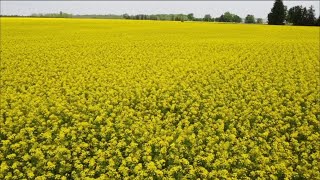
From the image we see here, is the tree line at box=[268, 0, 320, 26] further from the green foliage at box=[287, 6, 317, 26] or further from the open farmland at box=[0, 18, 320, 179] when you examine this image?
the open farmland at box=[0, 18, 320, 179]

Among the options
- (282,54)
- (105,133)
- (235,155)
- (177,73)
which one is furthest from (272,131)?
(282,54)

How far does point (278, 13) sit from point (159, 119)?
7860 centimetres

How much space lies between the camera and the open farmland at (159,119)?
9102 mm

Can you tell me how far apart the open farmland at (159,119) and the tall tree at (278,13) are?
214 feet

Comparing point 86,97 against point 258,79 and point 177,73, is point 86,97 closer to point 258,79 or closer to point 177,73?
point 177,73

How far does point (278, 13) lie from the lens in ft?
277

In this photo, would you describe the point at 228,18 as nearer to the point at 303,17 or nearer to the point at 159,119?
the point at 303,17

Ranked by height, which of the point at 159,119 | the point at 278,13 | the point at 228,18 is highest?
the point at 278,13

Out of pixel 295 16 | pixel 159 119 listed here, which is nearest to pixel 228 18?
pixel 295 16

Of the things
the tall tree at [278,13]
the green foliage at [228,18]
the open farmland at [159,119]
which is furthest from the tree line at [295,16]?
the open farmland at [159,119]

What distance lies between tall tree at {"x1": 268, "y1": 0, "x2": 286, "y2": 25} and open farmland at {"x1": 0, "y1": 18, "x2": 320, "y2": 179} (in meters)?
65.1

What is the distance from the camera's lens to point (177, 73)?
19.3 m

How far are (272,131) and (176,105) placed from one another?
366 centimetres

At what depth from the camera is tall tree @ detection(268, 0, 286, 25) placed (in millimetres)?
84062
